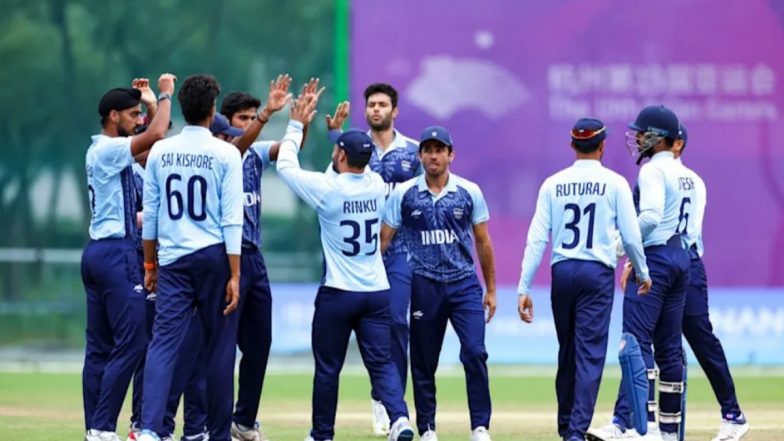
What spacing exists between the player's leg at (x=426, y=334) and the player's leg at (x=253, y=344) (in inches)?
39.7

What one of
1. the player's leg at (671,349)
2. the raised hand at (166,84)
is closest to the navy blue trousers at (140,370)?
the raised hand at (166,84)

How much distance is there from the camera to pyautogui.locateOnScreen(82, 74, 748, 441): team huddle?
9641mm

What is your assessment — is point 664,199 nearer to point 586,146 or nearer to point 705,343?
point 586,146

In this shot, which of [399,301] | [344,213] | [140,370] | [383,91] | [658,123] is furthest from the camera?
[383,91]

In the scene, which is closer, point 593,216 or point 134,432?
point 593,216

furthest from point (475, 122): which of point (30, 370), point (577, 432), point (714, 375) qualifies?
point (577, 432)

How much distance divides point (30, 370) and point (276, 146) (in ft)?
28.6

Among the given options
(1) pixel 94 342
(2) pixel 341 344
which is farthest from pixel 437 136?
(1) pixel 94 342

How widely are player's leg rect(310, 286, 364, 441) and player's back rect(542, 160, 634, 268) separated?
136cm

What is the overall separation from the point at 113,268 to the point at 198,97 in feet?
4.27

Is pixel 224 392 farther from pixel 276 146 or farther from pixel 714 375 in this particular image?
pixel 714 375

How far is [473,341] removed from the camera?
36.2 ft

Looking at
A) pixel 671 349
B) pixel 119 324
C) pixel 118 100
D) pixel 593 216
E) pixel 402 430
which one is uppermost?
pixel 118 100

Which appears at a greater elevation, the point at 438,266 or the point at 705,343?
the point at 438,266
